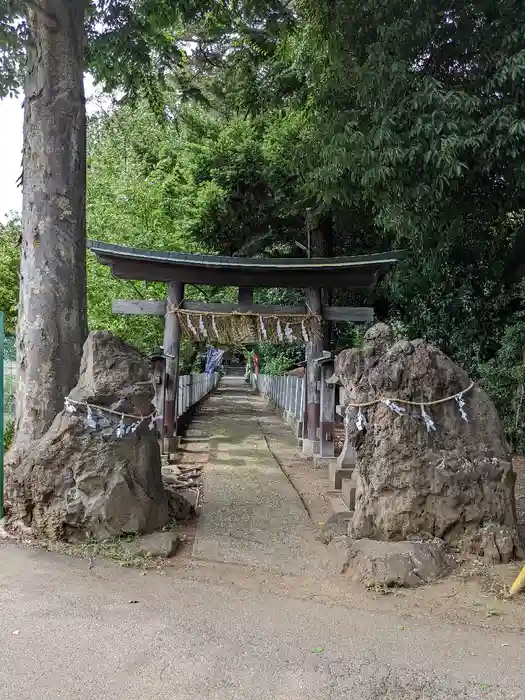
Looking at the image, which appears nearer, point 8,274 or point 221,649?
point 221,649

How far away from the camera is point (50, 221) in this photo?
232 inches

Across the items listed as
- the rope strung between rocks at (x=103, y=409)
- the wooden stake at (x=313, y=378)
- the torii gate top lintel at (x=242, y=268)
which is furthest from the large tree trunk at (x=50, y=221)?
the wooden stake at (x=313, y=378)

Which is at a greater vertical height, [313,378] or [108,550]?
[313,378]

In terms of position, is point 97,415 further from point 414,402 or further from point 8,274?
point 8,274

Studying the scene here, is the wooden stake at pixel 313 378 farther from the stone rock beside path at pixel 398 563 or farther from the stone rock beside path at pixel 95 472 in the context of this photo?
the stone rock beside path at pixel 398 563

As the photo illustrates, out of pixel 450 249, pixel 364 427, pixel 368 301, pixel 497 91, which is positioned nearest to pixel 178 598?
pixel 364 427

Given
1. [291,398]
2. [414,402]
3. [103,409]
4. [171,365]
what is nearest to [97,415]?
[103,409]

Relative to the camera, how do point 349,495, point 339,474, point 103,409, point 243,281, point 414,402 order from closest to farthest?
point 414,402, point 103,409, point 349,495, point 339,474, point 243,281

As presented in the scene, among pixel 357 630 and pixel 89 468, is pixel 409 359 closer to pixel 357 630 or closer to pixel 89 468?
pixel 357 630

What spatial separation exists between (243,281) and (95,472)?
5.98 meters

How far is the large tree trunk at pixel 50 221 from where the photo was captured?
5.81 meters

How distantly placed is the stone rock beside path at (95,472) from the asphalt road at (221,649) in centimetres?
79

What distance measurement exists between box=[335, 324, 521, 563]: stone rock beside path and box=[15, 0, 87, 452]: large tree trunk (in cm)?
300

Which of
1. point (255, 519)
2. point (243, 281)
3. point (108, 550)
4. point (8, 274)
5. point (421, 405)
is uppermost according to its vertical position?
point (8, 274)
